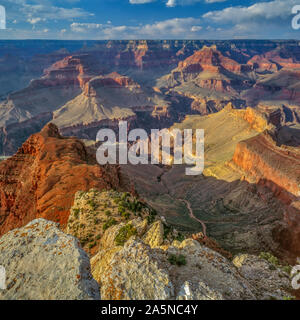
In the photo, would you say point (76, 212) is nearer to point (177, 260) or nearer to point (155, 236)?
point (155, 236)

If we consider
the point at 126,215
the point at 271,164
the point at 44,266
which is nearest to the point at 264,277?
the point at 126,215

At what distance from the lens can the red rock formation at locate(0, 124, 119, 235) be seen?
3038 centimetres

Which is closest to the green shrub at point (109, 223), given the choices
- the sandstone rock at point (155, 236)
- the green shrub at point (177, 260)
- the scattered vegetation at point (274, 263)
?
the sandstone rock at point (155, 236)

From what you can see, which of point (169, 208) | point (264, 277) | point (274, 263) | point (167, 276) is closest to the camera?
point (167, 276)

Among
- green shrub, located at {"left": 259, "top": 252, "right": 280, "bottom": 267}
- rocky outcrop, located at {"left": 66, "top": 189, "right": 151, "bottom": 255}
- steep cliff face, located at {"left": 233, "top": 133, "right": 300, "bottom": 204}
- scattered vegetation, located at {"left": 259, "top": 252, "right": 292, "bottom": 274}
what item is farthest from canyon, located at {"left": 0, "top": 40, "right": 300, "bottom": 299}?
green shrub, located at {"left": 259, "top": 252, "right": 280, "bottom": 267}

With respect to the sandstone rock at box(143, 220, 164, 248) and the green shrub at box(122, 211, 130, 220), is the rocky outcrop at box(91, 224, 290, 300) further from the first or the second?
the green shrub at box(122, 211, 130, 220)

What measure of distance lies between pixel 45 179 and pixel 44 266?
25.2 meters

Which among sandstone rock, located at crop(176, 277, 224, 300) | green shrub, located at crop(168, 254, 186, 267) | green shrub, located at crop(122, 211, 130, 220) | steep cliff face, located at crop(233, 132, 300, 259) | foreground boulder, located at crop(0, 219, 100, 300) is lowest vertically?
steep cliff face, located at crop(233, 132, 300, 259)

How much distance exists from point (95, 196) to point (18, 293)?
17.5 metres

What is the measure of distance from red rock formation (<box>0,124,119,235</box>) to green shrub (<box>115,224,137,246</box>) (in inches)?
389

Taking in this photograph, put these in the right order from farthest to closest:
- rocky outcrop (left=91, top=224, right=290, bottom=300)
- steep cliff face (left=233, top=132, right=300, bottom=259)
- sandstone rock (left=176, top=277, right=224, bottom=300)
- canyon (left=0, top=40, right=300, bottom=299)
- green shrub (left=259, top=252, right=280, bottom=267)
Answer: steep cliff face (left=233, top=132, right=300, bottom=259) < green shrub (left=259, top=252, right=280, bottom=267) < canyon (left=0, top=40, right=300, bottom=299) < rocky outcrop (left=91, top=224, right=290, bottom=300) < sandstone rock (left=176, top=277, right=224, bottom=300)

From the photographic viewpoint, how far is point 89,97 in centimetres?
19200

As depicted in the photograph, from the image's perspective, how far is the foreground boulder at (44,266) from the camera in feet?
31.9

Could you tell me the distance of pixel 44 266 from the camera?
10695 mm
